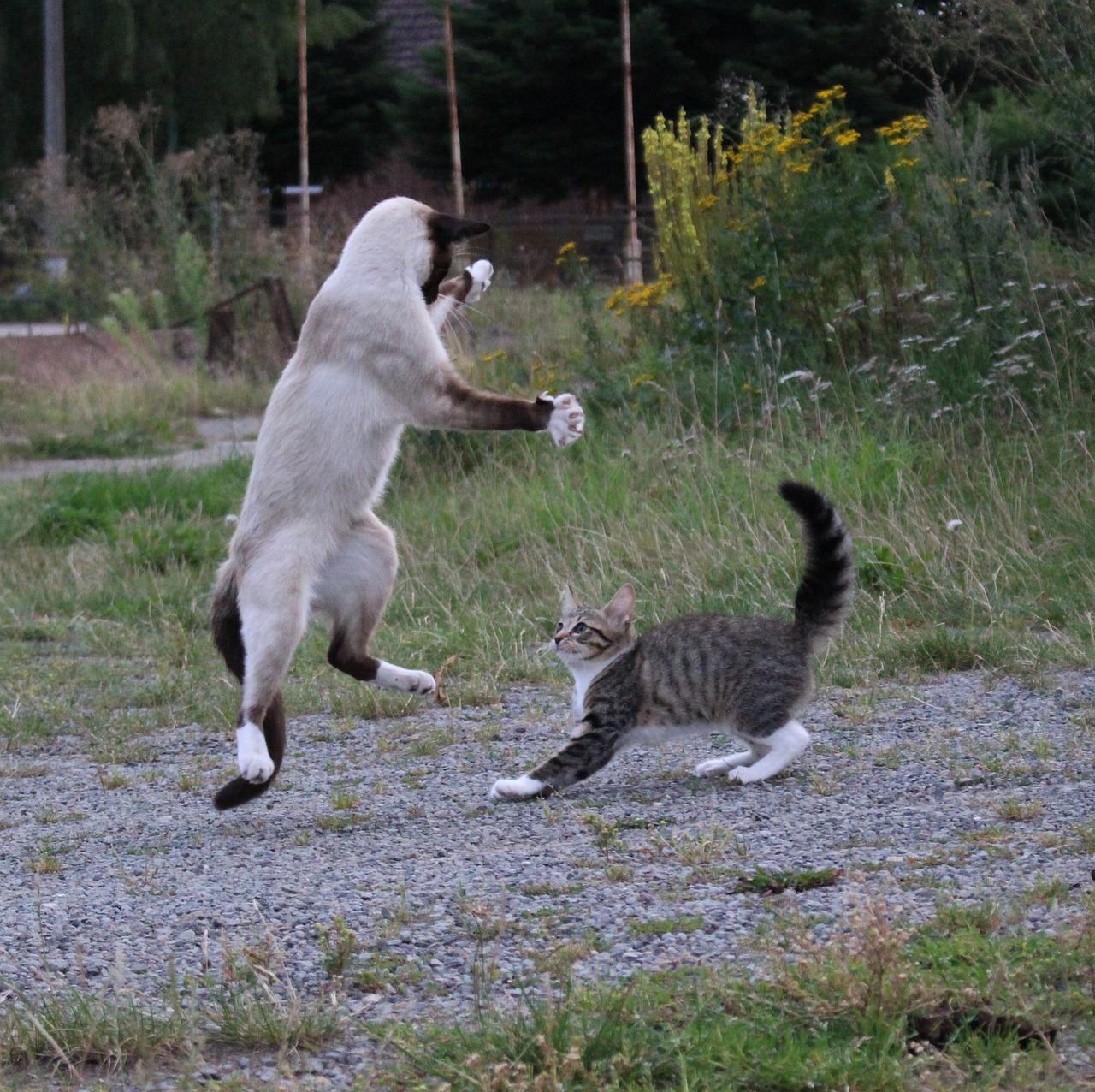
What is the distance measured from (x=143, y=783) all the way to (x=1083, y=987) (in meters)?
3.35

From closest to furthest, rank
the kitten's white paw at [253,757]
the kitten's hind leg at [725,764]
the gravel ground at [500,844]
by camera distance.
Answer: the gravel ground at [500,844] → the kitten's white paw at [253,757] → the kitten's hind leg at [725,764]

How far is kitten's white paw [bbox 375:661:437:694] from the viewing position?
5148mm

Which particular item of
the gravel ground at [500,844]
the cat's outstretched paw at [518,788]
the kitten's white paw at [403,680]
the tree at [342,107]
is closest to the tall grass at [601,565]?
the gravel ground at [500,844]

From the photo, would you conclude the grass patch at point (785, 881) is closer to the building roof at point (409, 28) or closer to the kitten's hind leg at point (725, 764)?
the kitten's hind leg at point (725, 764)

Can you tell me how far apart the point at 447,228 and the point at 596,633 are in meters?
1.42

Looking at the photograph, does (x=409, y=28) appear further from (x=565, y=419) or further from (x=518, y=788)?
(x=518, y=788)

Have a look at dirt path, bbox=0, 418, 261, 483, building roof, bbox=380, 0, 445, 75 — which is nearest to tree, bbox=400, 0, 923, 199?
building roof, bbox=380, 0, 445, 75

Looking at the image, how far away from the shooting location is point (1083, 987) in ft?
8.96

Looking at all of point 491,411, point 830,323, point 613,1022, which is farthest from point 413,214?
point 830,323

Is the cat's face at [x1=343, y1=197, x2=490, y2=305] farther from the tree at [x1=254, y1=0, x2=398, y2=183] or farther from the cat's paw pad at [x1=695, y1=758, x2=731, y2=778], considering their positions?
the tree at [x1=254, y1=0, x2=398, y2=183]

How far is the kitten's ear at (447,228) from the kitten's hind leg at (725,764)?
189 cm

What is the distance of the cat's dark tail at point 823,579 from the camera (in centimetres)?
486

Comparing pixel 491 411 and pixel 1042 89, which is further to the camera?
pixel 1042 89

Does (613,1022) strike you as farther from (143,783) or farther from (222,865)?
(143,783)
